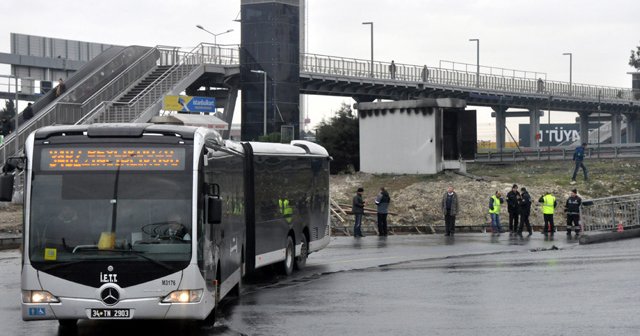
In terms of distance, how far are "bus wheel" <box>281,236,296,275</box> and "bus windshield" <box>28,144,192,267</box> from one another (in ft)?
29.3

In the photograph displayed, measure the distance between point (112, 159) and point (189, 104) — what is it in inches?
1932

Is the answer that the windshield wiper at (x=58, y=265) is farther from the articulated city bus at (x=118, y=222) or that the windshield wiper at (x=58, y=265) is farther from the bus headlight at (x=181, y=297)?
the bus headlight at (x=181, y=297)

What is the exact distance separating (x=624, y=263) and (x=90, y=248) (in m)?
13.6

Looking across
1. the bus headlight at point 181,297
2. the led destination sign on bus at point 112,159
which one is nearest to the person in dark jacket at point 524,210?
the led destination sign on bus at point 112,159

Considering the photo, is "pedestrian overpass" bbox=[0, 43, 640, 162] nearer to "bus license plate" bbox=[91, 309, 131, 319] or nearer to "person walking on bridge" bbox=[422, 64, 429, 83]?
"person walking on bridge" bbox=[422, 64, 429, 83]

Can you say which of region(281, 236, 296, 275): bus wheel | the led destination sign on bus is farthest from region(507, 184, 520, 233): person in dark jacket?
the led destination sign on bus

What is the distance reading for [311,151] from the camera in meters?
24.6

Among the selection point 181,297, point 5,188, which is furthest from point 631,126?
point 5,188

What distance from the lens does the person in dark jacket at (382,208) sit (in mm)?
37109

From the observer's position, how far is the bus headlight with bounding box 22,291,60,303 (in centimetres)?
1320

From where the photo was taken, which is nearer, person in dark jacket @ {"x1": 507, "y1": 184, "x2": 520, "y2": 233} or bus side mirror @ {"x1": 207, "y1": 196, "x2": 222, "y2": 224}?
bus side mirror @ {"x1": 207, "y1": 196, "x2": 222, "y2": 224}

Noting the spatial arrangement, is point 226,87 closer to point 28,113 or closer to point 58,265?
point 28,113

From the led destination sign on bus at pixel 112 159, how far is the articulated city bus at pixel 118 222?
12 mm

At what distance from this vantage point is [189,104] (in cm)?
6241
